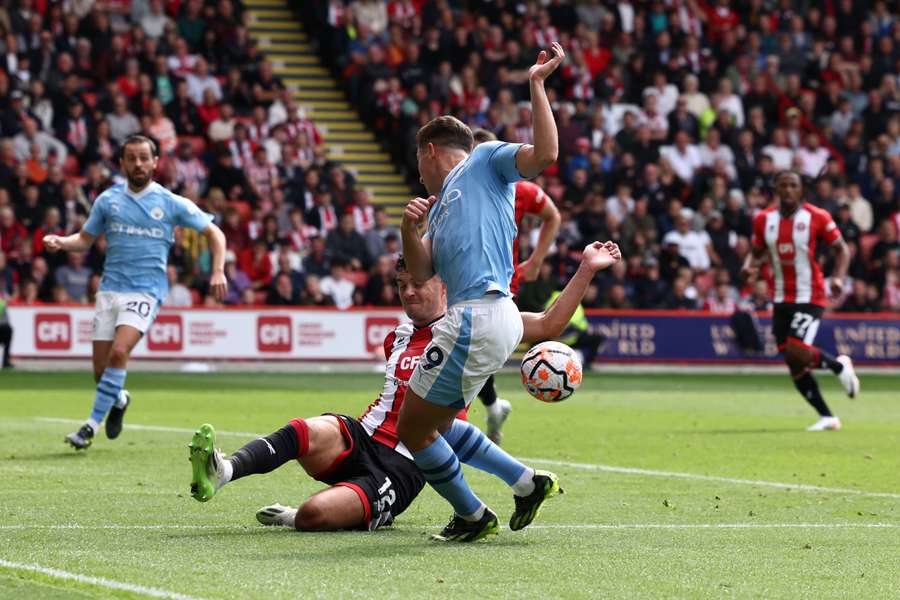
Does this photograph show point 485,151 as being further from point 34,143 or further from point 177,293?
point 34,143

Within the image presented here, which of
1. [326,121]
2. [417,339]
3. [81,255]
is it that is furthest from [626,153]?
[417,339]

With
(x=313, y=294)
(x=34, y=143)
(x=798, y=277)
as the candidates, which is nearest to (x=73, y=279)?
(x=34, y=143)

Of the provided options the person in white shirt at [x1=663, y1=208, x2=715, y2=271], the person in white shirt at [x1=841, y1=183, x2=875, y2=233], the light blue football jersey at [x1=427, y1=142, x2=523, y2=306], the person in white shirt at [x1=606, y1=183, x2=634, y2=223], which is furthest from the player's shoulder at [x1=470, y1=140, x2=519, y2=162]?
the person in white shirt at [x1=841, y1=183, x2=875, y2=233]

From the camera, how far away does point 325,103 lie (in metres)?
31.5

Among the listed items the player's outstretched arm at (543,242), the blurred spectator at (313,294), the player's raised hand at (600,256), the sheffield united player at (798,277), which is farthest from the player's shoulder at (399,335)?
the blurred spectator at (313,294)

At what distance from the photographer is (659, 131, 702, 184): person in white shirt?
1178 inches

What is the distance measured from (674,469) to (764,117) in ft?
71.2

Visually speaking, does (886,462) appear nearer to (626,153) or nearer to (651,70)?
(626,153)

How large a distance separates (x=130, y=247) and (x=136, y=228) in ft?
0.53

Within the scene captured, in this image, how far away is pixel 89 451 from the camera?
1223cm

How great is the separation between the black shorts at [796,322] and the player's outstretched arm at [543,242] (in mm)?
3909

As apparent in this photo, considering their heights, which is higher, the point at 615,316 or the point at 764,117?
the point at 764,117

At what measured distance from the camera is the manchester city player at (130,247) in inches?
501

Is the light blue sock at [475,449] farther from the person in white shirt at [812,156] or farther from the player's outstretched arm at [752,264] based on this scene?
the person in white shirt at [812,156]
